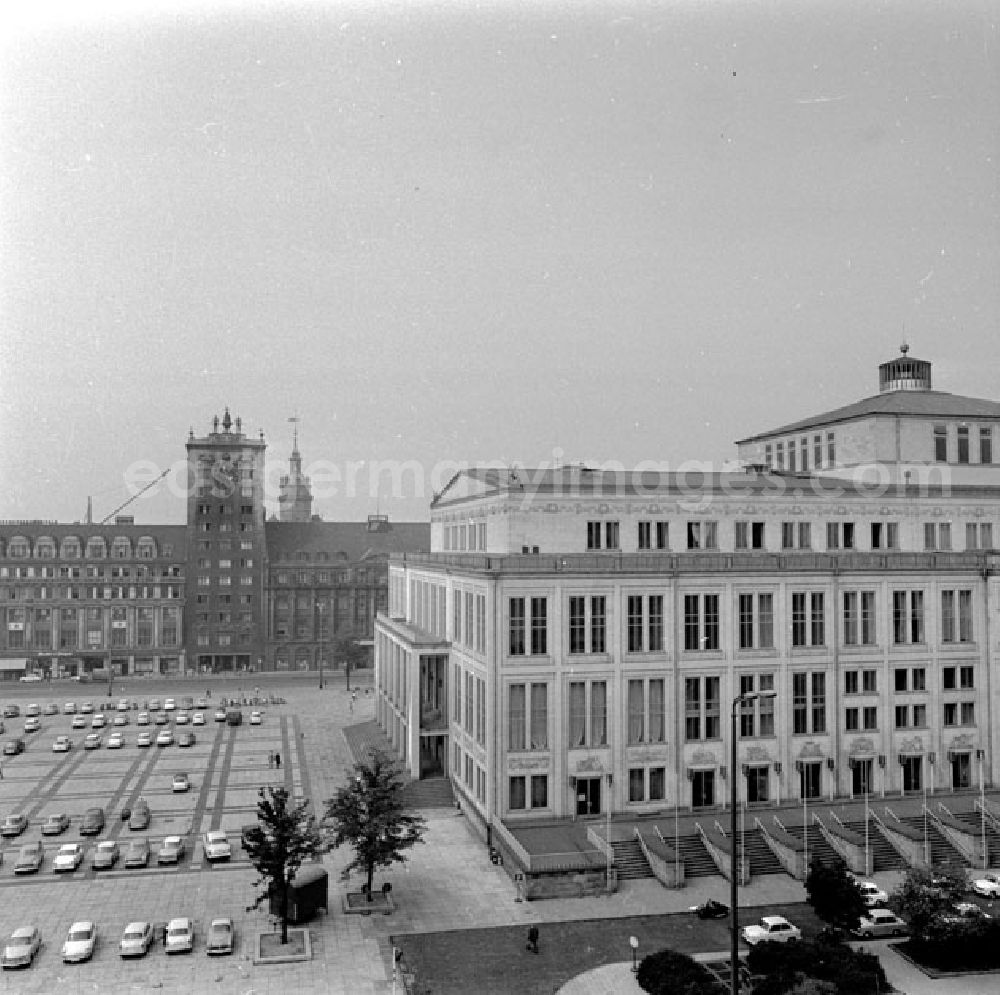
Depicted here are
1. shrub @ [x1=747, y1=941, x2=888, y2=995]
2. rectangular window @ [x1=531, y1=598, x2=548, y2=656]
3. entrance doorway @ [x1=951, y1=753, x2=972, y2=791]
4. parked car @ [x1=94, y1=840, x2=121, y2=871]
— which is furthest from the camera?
entrance doorway @ [x1=951, y1=753, x2=972, y2=791]

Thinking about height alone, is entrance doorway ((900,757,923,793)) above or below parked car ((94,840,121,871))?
above

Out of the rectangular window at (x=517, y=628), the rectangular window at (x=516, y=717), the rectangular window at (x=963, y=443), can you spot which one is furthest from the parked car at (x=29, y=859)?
the rectangular window at (x=963, y=443)

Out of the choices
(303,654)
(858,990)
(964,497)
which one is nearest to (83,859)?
(858,990)

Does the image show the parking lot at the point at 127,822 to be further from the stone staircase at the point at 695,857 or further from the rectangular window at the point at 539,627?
the stone staircase at the point at 695,857

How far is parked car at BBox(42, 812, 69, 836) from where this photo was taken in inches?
2128

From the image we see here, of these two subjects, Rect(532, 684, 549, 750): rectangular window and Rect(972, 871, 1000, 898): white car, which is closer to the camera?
Rect(972, 871, 1000, 898): white car

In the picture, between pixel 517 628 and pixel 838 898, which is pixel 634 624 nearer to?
pixel 517 628

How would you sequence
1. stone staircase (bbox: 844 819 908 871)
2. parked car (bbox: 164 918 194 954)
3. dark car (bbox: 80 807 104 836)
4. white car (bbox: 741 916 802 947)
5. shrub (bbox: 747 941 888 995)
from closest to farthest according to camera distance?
shrub (bbox: 747 941 888 995), parked car (bbox: 164 918 194 954), white car (bbox: 741 916 802 947), stone staircase (bbox: 844 819 908 871), dark car (bbox: 80 807 104 836)

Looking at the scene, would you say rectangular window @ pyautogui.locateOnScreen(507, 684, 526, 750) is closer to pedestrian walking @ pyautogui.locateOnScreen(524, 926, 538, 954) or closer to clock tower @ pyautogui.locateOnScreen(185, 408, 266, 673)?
pedestrian walking @ pyautogui.locateOnScreen(524, 926, 538, 954)

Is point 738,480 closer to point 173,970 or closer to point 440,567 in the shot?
point 440,567

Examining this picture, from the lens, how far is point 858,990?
107 feet

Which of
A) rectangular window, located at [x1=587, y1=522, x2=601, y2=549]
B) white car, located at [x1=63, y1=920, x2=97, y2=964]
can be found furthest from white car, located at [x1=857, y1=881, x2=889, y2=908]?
white car, located at [x1=63, y1=920, x2=97, y2=964]

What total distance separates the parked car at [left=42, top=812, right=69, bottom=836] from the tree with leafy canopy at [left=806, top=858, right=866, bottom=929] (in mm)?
39419

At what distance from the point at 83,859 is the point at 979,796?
46694mm
